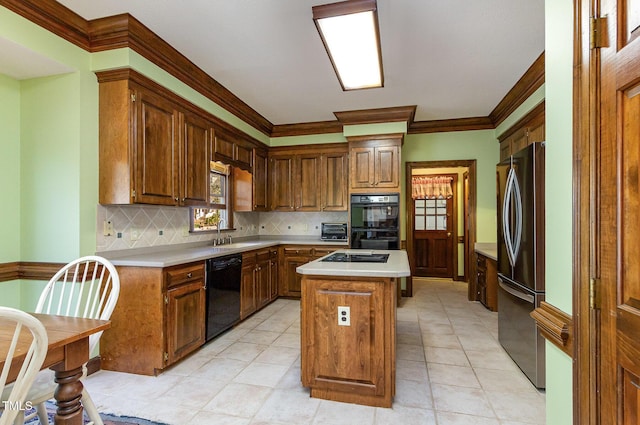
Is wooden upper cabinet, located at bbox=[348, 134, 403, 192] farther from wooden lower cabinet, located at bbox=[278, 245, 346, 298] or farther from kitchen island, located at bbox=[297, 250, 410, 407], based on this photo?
kitchen island, located at bbox=[297, 250, 410, 407]

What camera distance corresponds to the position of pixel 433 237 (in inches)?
266

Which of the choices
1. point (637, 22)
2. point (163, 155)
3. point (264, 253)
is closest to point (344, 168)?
point (264, 253)

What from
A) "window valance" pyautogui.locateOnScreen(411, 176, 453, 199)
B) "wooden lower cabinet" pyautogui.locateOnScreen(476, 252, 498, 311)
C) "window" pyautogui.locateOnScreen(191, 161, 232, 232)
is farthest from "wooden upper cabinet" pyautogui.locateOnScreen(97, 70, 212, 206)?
"window valance" pyautogui.locateOnScreen(411, 176, 453, 199)

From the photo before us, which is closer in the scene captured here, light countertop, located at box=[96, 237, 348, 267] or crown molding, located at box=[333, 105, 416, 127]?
light countertop, located at box=[96, 237, 348, 267]

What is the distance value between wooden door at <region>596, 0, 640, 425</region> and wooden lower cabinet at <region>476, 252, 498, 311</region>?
3.59 metres

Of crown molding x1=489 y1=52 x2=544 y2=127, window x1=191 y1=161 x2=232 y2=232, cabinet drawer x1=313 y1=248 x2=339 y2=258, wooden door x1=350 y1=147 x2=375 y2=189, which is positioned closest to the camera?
crown molding x1=489 y1=52 x2=544 y2=127

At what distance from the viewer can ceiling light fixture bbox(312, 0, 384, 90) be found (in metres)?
2.04

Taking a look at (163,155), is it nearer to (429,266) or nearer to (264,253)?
(264,253)

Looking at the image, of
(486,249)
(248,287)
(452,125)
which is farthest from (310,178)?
(486,249)

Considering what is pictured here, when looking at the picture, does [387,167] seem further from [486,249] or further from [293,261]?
[293,261]

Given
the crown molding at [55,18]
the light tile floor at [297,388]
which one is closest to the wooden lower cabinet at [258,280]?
the light tile floor at [297,388]

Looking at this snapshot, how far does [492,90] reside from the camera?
375 cm

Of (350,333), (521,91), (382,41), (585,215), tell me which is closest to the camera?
(585,215)

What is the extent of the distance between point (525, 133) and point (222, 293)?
3.81 metres
